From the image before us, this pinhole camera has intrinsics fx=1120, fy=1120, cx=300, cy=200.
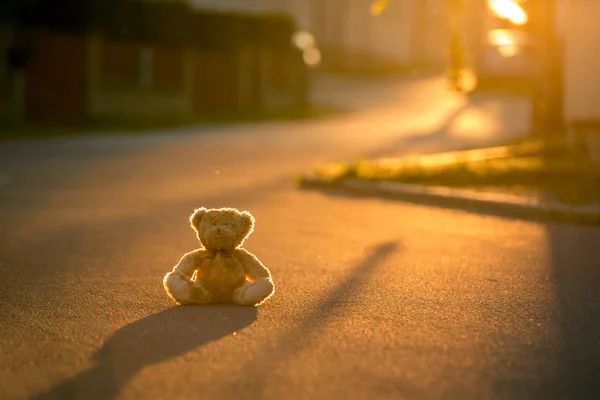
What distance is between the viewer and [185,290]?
644 cm

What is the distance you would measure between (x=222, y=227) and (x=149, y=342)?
1.09 m

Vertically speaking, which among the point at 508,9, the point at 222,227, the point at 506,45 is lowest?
the point at 222,227

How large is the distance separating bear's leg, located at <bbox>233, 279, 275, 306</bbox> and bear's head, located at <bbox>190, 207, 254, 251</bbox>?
266 mm

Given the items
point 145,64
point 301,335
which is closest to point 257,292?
point 301,335

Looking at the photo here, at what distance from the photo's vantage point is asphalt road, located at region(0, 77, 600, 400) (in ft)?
16.3

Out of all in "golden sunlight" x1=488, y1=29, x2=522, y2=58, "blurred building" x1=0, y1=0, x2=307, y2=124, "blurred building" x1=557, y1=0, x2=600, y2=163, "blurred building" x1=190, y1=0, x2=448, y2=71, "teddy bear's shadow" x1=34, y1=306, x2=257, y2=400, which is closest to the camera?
"teddy bear's shadow" x1=34, y1=306, x2=257, y2=400

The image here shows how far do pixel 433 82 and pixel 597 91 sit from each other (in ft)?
121

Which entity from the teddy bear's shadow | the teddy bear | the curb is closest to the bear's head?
the teddy bear

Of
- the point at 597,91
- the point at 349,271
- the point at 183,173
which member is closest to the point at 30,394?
the point at 349,271

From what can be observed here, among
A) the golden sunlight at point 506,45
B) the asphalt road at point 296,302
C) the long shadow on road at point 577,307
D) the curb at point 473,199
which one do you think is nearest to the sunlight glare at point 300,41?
the golden sunlight at point 506,45

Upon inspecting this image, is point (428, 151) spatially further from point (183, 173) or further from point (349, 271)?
point (349, 271)

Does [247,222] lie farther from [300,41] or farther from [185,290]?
[300,41]

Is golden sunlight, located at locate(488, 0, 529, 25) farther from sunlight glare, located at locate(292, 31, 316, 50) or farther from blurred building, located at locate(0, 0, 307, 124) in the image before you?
sunlight glare, located at locate(292, 31, 316, 50)

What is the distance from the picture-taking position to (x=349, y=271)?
320 inches
